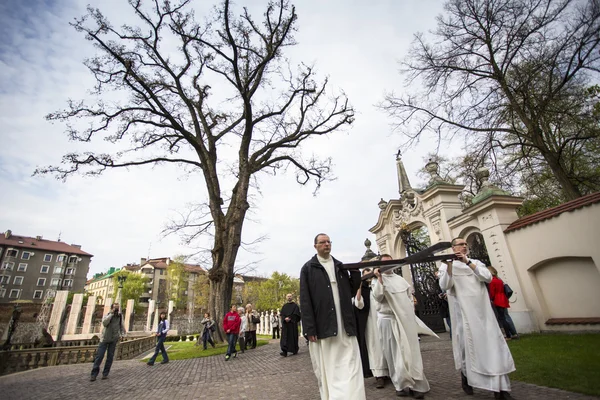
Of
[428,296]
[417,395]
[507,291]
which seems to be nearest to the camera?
[417,395]

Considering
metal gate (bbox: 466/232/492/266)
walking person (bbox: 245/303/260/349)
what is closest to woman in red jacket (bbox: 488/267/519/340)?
metal gate (bbox: 466/232/492/266)

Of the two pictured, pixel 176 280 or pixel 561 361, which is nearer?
pixel 561 361

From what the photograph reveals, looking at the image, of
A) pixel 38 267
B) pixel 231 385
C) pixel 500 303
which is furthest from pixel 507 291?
pixel 38 267

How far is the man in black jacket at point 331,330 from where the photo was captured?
3.00 m

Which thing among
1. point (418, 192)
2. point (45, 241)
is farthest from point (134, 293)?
point (418, 192)

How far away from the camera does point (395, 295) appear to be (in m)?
4.57

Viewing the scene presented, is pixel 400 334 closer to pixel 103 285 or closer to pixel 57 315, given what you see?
pixel 57 315

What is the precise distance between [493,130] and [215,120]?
1350cm

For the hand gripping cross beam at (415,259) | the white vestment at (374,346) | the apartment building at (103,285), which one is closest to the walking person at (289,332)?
A: the white vestment at (374,346)

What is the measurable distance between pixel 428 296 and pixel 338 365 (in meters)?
8.91

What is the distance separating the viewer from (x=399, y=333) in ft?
14.6

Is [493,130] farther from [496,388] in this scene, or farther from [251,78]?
[251,78]

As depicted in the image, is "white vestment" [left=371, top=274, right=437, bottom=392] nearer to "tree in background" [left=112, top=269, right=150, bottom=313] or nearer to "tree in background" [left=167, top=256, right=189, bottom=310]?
"tree in background" [left=167, top=256, right=189, bottom=310]

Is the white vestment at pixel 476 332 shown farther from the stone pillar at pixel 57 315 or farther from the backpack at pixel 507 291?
the stone pillar at pixel 57 315
